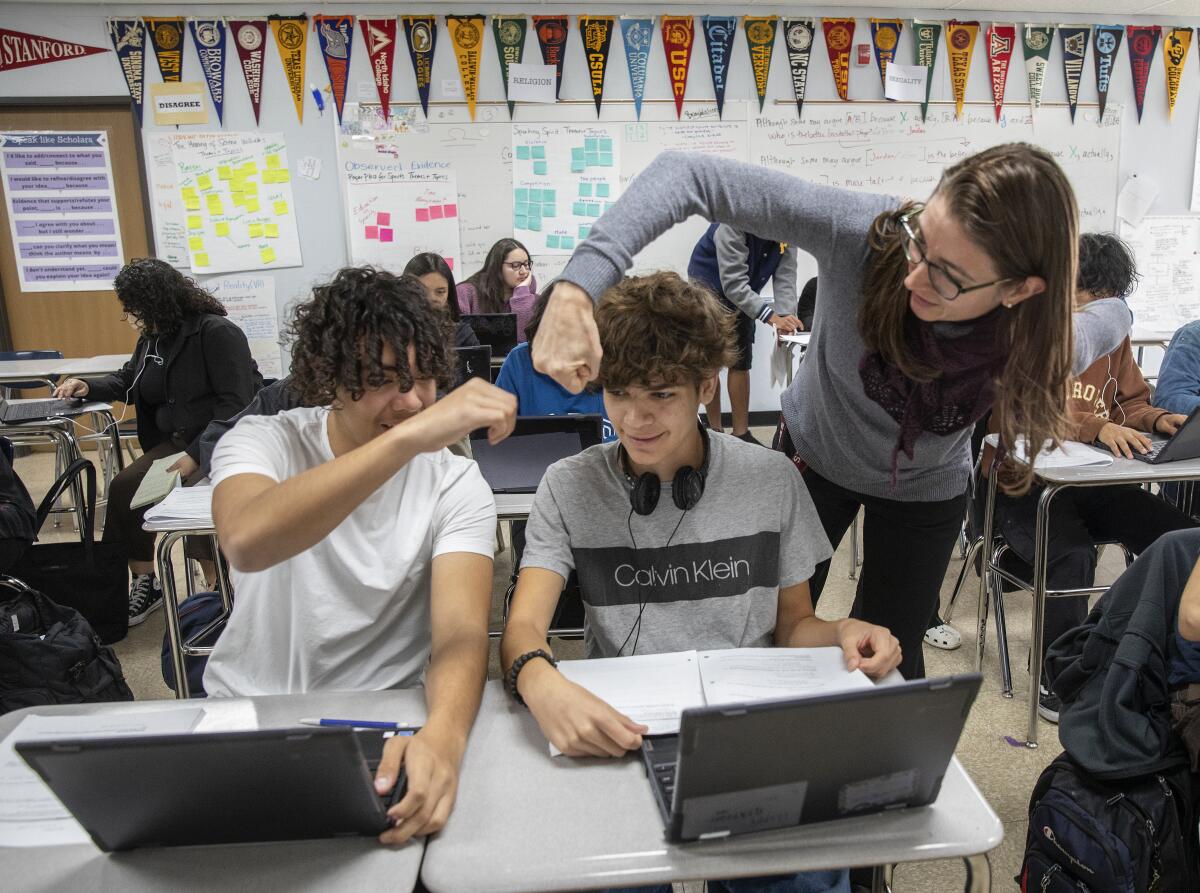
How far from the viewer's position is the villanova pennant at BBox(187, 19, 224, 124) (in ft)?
15.7

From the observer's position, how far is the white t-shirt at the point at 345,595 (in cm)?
118

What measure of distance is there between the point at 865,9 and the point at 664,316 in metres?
4.80

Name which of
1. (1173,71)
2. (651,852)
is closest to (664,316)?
(651,852)

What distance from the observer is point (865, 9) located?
506 centimetres

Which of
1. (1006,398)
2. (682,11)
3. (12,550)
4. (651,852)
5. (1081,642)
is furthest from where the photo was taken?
(682,11)

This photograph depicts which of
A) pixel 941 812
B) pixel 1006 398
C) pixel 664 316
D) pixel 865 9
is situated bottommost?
pixel 941 812

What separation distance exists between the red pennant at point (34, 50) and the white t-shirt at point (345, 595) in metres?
4.92

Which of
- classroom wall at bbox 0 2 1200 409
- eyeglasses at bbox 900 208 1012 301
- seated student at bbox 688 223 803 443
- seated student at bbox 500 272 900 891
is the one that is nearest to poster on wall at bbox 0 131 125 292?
classroom wall at bbox 0 2 1200 409

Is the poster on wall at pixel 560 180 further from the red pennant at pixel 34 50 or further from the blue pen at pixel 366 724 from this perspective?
the blue pen at pixel 366 724

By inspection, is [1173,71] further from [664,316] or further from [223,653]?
[223,653]

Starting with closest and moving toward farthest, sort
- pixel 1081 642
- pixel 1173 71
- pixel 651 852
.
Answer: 1. pixel 651 852
2. pixel 1081 642
3. pixel 1173 71

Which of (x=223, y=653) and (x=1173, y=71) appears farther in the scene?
(x=1173, y=71)

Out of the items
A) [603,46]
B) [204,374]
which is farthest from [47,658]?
[603,46]

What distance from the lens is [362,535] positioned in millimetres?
1202
